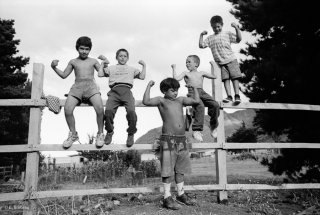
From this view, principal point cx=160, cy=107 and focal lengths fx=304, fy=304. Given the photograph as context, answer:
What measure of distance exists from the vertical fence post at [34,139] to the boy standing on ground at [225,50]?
8.81ft

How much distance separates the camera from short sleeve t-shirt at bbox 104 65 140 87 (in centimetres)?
445

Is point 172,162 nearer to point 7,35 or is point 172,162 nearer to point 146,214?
point 146,214

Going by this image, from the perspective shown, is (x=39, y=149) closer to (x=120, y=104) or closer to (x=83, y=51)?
(x=120, y=104)

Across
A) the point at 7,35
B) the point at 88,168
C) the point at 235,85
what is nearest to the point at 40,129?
the point at 235,85

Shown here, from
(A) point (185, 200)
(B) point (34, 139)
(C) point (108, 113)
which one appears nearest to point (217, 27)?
(C) point (108, 113)

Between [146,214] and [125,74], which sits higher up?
[125,74]

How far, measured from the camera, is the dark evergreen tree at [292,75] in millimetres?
6676

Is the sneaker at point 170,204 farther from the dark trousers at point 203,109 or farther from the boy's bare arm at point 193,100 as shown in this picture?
the boy's bare arm at point 193,100

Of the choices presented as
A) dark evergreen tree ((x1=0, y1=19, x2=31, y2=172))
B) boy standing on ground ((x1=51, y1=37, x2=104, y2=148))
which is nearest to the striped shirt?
boy standing on ground ((x1=51, y1=37, x2=104, y2=148))

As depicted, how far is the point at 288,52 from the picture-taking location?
7.54 meters

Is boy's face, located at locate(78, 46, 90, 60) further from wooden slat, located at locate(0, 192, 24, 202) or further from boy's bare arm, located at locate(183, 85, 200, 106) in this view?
wooden slat, located at locate(0, 192, 24, 202)

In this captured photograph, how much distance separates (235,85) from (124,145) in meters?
2.11

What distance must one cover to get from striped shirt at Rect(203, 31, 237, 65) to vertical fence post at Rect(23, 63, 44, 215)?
9.04 feet

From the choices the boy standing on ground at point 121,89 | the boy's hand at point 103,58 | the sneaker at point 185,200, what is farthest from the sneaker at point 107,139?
the sneaker at point 185,200
